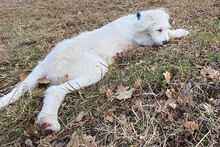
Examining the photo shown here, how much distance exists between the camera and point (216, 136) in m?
1.39

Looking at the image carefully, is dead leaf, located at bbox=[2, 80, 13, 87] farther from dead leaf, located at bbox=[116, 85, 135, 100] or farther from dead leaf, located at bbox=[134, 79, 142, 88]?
dead leaf, located at bbox=[134, 79, 142, 88]

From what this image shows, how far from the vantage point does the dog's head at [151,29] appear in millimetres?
3258

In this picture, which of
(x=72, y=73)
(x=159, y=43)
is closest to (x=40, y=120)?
(x=72, y=73)

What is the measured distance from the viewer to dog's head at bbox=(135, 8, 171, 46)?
3258 millimetres

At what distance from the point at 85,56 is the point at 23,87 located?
1.02 metres

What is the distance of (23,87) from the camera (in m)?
2.26

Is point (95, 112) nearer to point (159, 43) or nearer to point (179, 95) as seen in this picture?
point (179, 95)

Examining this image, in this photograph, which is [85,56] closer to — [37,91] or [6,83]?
[37,91]

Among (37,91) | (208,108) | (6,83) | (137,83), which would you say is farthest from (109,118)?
(6,83)

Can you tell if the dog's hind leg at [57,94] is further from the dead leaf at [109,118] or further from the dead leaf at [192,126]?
the dead leaf at [192,126]

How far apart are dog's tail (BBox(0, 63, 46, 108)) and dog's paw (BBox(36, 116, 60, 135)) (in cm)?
63

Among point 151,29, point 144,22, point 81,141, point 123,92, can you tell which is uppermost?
point 144,22

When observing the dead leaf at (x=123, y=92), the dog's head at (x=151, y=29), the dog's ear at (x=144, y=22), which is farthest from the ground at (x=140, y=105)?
the dog's ear at (x=144, y=22)

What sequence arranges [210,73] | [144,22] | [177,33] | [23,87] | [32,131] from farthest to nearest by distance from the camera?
1. [177,33]
2. [144,22]
3. [23,87]
4. [210,73]
5. [32,131]
